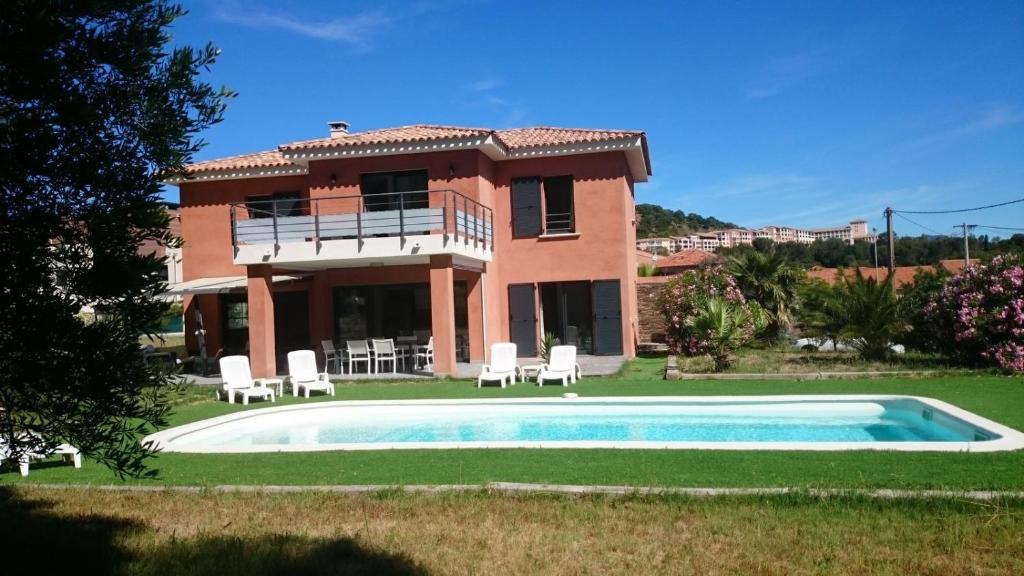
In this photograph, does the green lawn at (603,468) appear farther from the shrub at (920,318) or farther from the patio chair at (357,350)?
the patio chair at (357,350)

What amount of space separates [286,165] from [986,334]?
795 inches

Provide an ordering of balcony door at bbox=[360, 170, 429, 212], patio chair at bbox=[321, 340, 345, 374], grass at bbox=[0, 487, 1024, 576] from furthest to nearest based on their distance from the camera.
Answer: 1. balcony door at bbox=[360, 170, 429, 212]
2. patio chair at bbox=[321, 340, 345, 374]
3. grass at bbox=[0, 487, 1024, 576]

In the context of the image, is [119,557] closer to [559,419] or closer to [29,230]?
[29,230]

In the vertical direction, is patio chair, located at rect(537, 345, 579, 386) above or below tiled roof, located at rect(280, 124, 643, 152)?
below

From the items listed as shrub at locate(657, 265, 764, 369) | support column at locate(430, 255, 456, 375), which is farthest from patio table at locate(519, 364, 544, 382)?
shrub at locate(657, 265, 764, 369)

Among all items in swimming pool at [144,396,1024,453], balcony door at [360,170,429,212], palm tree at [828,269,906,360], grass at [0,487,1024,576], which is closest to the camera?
grass at [0,487,1024,576]

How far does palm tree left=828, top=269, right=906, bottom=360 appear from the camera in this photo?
1897 centimetres

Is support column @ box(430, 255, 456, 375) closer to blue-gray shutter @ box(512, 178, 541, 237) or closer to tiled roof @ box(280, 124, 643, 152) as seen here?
tiled roof @ box(280, 124, 643, 152)

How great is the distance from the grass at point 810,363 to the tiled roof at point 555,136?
7167 millimetres

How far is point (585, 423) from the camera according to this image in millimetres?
14289

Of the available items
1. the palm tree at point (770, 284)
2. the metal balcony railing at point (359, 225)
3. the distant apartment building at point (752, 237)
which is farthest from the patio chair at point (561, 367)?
the distant apartment building at point (752, 237)

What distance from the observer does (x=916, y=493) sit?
22.3 feet

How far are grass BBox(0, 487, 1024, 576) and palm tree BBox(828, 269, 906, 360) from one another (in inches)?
527

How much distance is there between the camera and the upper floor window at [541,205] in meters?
25.1
